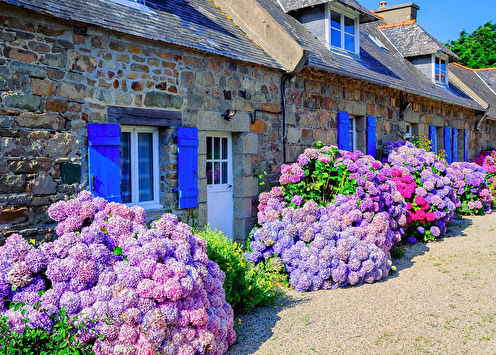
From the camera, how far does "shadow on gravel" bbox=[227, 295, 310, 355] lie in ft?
A: 14.4

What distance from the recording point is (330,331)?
474 centimetres

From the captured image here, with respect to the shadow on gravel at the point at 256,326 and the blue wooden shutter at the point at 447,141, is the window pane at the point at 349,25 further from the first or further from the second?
the shadow on gravel at the point at 256,326

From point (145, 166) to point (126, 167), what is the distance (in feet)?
1.10

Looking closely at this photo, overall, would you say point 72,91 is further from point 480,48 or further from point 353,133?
point 480,48

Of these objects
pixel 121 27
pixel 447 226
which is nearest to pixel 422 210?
pixel 447 226

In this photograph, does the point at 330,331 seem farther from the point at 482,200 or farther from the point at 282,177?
the point at 482,200

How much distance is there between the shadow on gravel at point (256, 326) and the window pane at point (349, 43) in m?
7.30

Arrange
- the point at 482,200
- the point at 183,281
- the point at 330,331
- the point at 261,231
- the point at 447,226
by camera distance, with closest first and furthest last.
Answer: the point at 183,281
the point at 330,331
the point at 261,231
the point at 447,226
the point at 482,200

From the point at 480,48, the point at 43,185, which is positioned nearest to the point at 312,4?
the point at 43,185

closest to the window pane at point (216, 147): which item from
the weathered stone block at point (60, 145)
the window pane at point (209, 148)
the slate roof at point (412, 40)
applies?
the window pane at point (209, 148)

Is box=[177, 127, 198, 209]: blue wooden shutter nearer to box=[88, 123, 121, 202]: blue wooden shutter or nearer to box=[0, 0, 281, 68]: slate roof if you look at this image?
box=[88, 123, 121, 202]: blue wooden shutter

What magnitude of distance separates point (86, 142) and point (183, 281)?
2531 millimetres

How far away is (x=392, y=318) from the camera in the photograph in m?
5.11

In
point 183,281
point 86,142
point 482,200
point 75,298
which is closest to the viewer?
point 75,298
